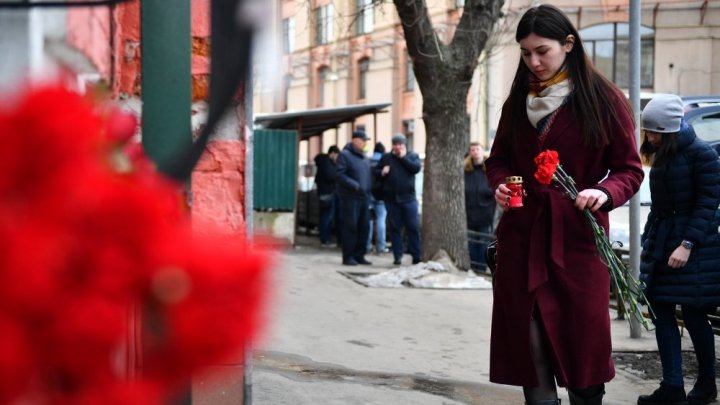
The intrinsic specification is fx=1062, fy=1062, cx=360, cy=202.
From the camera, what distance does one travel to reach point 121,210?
0.81 meters

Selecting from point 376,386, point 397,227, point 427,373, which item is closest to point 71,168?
point 376,386

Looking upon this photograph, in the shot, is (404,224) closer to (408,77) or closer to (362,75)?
(408,77)

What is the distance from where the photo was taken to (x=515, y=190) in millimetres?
4012

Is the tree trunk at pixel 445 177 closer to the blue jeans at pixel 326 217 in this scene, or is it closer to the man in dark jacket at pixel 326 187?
the blue jeans at pixel 326 217

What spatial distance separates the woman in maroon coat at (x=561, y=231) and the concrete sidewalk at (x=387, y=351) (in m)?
0.90

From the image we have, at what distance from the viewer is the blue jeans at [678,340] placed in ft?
19.9

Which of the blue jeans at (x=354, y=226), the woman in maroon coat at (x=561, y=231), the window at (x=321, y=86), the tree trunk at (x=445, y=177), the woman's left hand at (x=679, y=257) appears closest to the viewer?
the woman in maroon coat at (x=561, y=231)

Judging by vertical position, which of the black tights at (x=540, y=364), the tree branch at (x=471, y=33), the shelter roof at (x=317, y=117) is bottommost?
the black tights at (x=540, y=364)

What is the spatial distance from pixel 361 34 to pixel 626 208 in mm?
27328

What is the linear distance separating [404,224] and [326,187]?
442 cm

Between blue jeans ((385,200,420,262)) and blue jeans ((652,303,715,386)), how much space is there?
28.6 ft

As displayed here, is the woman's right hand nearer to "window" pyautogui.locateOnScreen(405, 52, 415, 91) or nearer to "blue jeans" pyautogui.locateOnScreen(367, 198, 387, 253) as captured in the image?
"blue jeans" pyautogui.locateOnScreen(367, 198, 387, 253)

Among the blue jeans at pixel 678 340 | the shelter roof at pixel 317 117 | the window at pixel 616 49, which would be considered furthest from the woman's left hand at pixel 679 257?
the window at pixel 616 49

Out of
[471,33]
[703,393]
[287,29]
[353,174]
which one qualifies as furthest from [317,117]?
[703,393]
